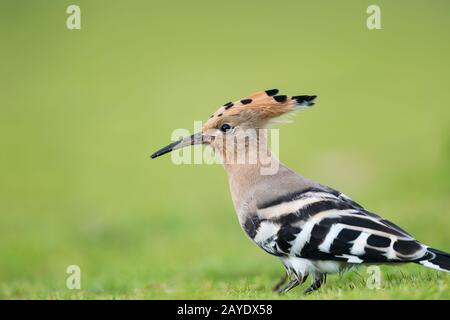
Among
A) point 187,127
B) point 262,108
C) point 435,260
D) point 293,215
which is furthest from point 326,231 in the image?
point 187,127

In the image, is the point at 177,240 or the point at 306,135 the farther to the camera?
the point at 306,135

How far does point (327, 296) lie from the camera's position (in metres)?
4.03

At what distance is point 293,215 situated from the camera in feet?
14.5

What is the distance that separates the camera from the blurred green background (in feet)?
23.9

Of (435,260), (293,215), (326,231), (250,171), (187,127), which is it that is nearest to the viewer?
(435,260)

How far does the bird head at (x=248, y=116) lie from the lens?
16.3 ft

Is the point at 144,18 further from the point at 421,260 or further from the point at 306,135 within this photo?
the point at 421,260

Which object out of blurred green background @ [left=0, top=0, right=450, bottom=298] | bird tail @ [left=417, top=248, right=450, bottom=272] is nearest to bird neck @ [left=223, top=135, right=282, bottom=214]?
blurred green background @ [left=0, top=0, right=450, bottom=298]

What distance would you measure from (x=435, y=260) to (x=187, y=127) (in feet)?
34.1

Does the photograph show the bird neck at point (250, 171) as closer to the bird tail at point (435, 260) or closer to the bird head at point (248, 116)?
the bird head at point (248, 116)

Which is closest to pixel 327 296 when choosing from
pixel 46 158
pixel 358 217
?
pixel 358 217

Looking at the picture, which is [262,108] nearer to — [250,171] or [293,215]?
[250,171]

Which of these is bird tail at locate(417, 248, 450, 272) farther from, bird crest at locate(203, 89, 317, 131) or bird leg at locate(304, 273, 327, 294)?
bird crest at locate(203, 89, 317, 131)
